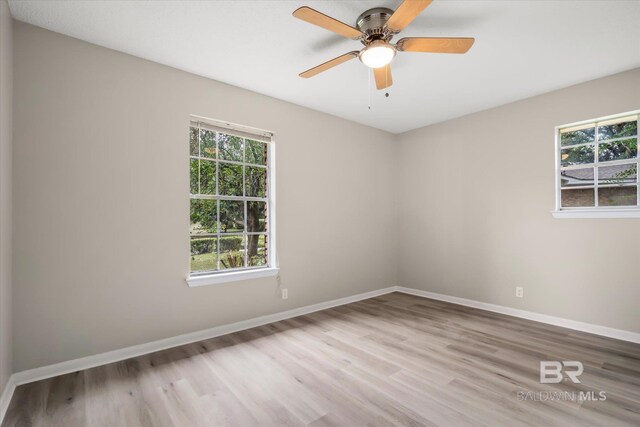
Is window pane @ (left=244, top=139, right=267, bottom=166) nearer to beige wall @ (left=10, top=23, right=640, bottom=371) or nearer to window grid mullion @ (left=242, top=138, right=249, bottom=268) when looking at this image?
window grid mullion @ (left=242, top=138, right=249, bottom=268)

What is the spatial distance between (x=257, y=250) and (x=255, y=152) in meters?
1.18

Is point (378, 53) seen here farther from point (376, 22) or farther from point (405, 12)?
point (405, 12)

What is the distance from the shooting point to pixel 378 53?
2156 mm

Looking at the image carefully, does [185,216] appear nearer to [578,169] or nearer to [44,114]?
[44,114]

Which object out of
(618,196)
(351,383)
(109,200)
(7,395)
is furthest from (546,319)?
(7,395)

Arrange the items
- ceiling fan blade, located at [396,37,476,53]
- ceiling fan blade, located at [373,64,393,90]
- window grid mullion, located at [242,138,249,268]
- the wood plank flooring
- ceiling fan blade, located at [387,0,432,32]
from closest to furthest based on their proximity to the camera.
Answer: ceiling fan blade, located at [387,0,432,32], the wood plank flooring, ceiling fan blade, located at [396,37,476,53], ceiling fan blade, located at [373,64,393,90], window grid mullion, located at [242,138,249,268]

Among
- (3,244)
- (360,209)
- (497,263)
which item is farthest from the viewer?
(360,209)

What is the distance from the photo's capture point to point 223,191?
333 centimetres

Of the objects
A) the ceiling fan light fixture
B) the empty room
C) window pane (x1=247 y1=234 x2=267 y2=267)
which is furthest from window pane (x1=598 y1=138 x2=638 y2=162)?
window pane (x1=247 y1=234 x2=267 y2=267)

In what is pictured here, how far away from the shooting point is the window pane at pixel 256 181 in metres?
3.57

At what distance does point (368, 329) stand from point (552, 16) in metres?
3.15

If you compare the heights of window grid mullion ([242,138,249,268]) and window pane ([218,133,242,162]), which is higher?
window pane ([218,133,242,162])

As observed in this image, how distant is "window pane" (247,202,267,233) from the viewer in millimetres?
3568

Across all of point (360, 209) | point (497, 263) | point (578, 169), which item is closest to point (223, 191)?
point (360, 209)
